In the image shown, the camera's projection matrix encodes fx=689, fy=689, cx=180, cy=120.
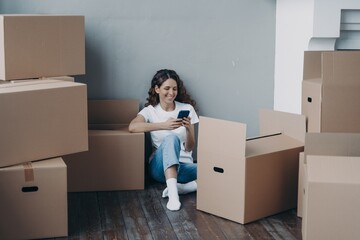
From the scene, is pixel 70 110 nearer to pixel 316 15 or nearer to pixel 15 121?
pixel 15 121

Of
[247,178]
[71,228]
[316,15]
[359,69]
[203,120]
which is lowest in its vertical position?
[71,228]

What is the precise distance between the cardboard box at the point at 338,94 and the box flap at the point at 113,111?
3.87ft

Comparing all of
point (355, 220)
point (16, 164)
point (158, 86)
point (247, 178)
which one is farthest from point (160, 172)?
point (355, 220)

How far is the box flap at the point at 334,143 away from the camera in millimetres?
3070

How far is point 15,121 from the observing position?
3068 millimetres

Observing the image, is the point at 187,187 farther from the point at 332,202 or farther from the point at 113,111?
the point at 332,202

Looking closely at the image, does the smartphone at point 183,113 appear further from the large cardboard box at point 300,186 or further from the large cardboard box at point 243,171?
the large cardboard box at point 300,186

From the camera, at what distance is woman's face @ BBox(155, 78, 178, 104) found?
4016 mm

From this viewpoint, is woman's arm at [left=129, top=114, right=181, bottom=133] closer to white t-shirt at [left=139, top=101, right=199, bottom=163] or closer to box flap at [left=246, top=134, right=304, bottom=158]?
white t-shirt at [left=139, top=101, right=199, bottom=163]

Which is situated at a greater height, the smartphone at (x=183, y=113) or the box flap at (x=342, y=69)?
the box flap at (x=342, y=69)

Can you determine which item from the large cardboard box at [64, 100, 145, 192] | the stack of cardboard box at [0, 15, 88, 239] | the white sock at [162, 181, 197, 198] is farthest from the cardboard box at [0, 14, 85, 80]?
the white sock at [162, 181, 197, 198]

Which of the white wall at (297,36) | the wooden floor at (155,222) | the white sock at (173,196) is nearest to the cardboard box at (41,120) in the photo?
the wooden floor at (155,222)

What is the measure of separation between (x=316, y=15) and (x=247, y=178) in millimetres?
1047

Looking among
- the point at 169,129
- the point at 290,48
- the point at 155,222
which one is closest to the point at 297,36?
the point at 290,48
